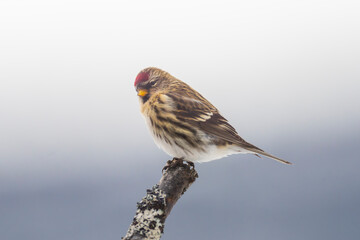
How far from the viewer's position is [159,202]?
5.24 feet

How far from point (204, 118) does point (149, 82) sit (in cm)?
35

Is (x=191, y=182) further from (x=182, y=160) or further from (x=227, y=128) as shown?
(x=227, y=128)

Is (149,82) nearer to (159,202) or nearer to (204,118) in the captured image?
(204,118)

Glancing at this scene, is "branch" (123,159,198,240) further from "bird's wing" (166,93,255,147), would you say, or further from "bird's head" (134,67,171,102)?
"bird's head" (134,67,171,102)

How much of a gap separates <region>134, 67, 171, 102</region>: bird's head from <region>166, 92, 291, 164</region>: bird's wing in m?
0.11

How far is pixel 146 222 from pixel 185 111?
0.73 m

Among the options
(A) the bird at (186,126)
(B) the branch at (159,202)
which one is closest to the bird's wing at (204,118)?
(A) the bird at (186,126)

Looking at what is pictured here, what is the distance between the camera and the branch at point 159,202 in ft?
4.89

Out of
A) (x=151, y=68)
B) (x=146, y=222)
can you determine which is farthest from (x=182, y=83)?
(x=146, y=222)

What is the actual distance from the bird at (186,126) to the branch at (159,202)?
197mm

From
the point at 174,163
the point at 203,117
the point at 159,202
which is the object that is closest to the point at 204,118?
the point at 203,117

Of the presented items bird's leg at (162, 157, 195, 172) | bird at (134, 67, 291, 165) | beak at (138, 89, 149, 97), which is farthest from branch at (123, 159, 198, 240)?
beak at (138, 89, 149, 97)

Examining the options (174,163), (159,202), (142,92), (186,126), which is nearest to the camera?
(159,202)

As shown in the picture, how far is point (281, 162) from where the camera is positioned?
1.84m
